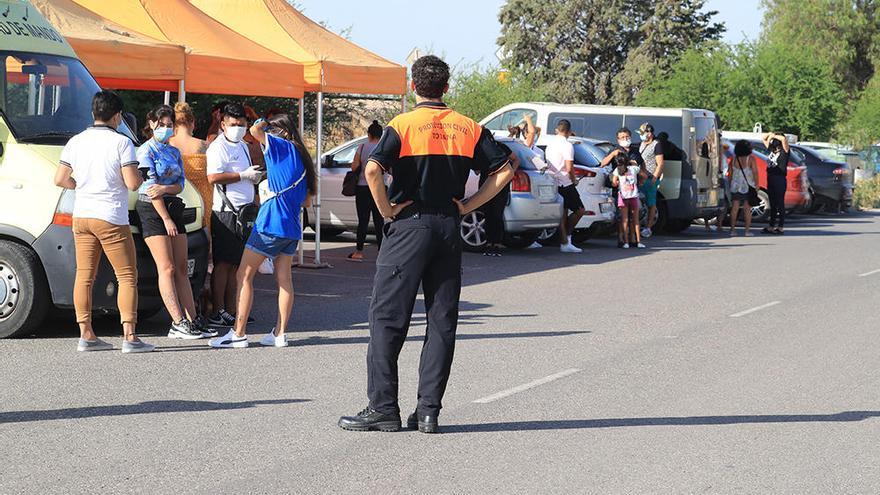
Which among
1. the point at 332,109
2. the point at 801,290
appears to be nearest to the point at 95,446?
the point at 801,290

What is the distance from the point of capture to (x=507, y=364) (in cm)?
946

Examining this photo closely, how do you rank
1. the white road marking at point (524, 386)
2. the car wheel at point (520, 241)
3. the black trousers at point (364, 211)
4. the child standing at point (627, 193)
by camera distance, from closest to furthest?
the white road marking at point (524, 386), the black trousers at point (364, 211), the car wheel at point (520, 241), the child standing at point (627, 193)

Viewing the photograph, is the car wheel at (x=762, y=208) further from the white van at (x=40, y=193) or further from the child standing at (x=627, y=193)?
the white van at (x=40, y=193)

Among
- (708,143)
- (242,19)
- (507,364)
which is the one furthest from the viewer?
(708,143)

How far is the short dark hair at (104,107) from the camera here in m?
9.46

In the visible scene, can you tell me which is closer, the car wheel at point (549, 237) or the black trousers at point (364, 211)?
the black trousers at point (364, 211)

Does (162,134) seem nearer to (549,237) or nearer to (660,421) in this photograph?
(660,421)

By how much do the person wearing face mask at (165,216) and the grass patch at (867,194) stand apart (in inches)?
1217

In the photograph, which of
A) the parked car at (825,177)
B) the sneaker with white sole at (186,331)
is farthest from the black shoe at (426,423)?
the parked car at (825,177)

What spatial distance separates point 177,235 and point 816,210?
25836 millimetres

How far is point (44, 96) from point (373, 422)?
5.35m

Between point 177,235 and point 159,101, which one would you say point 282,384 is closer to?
point 177,235

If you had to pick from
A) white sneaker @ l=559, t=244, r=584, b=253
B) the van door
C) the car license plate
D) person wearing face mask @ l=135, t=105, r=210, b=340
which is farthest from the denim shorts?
the van door

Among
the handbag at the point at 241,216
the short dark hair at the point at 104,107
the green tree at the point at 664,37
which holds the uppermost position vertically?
the green tree at the point at 664,37
